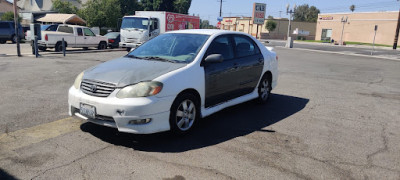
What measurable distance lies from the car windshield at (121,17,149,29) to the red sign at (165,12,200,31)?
2151 mm

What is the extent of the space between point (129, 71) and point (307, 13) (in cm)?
12698

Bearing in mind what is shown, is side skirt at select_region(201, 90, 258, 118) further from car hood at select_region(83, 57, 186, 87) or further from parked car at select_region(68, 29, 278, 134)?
car hood at select_region(83, 57, 186, 87)

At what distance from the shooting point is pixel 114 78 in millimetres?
4469

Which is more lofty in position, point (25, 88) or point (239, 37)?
point (239, 37)

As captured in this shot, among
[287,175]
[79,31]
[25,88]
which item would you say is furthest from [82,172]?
[79,31]

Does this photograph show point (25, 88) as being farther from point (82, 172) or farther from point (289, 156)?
point (289, 156)

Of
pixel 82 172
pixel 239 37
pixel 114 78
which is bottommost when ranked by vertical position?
pixel 82 172

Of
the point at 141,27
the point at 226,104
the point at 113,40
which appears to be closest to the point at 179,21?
the point at 141,27

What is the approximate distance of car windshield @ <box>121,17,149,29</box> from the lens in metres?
20.9

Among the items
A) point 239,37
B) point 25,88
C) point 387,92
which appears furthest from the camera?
point 387,92

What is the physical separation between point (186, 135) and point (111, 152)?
3.91 ft

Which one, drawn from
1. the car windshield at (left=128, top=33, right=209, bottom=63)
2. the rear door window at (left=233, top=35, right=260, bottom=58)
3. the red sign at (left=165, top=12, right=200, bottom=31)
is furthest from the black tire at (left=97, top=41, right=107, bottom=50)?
the rear door window at (left=233, top=35, right=260, bottom=58)

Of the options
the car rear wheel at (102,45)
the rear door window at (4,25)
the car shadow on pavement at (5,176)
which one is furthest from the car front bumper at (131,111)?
the rear door window at (4,25)

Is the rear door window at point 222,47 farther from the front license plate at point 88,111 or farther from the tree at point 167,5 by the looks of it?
the tree at point 167,5
